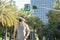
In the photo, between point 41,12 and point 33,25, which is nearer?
point 33,25

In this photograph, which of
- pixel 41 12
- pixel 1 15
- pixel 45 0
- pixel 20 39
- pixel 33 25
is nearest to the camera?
pixel 20 39

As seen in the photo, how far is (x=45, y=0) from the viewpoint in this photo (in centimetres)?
13912

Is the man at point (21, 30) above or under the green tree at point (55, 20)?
above

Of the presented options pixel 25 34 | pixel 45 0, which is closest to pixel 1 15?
pixel 25 34

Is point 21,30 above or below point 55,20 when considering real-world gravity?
above

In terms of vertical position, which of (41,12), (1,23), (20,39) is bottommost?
(41,12)

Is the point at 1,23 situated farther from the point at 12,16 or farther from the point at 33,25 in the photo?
the point at 33,25

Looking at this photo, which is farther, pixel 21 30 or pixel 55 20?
pixel 55 20

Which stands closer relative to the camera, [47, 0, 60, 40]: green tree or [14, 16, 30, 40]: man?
[14, 16, 30, 40]: man

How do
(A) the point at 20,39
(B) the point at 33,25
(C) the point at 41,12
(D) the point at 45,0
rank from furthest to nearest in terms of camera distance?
(C) the point at 41,12, (D) the point at 45,0, (B) the point at 33,25, (A) the point at 20,39

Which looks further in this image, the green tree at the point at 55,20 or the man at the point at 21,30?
the green tree at the point at 55,20

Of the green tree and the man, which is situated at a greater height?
the man

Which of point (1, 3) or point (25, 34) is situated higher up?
point (25, 34)

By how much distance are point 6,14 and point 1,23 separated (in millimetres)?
1804
